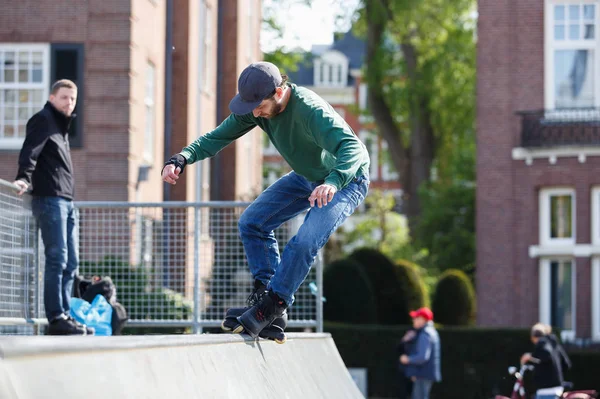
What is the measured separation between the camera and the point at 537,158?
27406 mm

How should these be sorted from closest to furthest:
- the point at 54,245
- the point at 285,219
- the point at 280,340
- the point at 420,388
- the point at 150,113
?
the point at 280,340, the point at 285,219, the point at 54,245, the point at 420,388, the point at 150,113

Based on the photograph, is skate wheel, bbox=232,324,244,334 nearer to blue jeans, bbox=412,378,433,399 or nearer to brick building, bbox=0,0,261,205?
blue jeans, bbox=412,378,433,399

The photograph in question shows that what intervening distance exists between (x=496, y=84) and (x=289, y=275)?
2235cm

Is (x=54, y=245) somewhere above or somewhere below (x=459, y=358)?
above

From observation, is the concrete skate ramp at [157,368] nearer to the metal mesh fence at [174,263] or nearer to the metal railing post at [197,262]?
the metal railing post at [197,262]

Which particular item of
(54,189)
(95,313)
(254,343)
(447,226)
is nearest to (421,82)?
(447,226)

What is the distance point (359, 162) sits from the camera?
6246 mm

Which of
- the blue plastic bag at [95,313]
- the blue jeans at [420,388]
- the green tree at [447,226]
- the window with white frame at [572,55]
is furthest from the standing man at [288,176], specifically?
the green tree at [447,226]

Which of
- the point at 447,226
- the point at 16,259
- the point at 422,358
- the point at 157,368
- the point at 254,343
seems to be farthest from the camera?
the point at 447,226

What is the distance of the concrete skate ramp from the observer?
128 inches

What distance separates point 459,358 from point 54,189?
16.7 metres

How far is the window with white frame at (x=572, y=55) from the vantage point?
27438 mm

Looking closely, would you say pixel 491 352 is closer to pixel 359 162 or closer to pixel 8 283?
pixel 8 283

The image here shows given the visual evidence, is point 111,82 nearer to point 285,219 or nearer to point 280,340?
point 285,219
